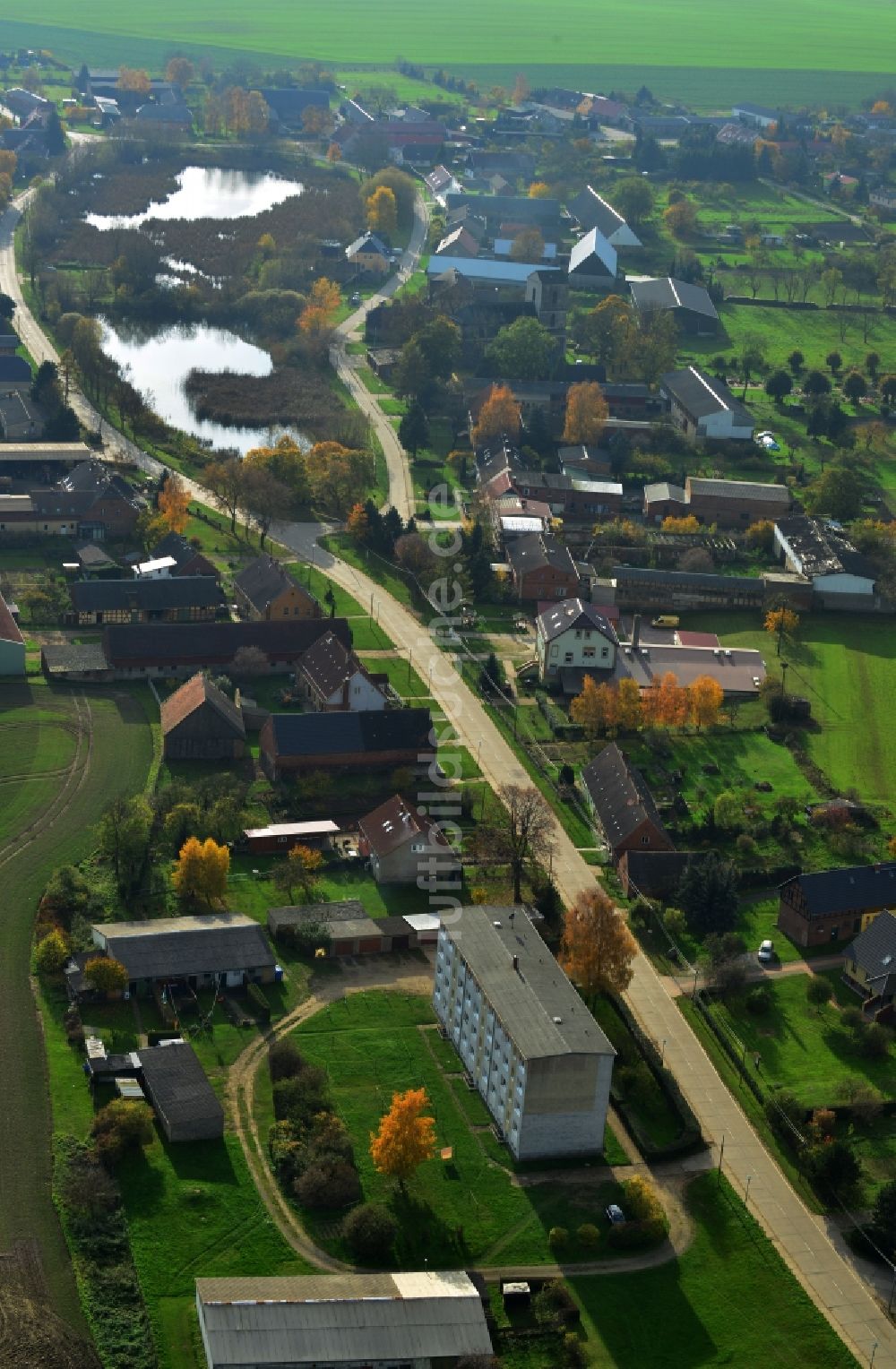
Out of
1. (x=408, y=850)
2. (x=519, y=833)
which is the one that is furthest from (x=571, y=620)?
(x=408, y=850)

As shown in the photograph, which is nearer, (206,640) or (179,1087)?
(179,1087)

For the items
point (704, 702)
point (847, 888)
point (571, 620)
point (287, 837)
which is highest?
point (571, 620)

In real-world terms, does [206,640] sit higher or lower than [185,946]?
lower

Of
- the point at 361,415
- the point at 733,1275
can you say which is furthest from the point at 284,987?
the point at 361,415

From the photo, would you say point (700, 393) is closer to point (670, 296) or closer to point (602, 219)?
point (670, 296)

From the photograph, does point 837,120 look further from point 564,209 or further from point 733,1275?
point 733,1275

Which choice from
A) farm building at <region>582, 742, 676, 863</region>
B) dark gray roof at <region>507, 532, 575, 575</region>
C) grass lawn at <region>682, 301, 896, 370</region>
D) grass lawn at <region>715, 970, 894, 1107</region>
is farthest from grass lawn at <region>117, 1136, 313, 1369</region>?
grass lawn at <region>682, 301, 896, 370</region>
